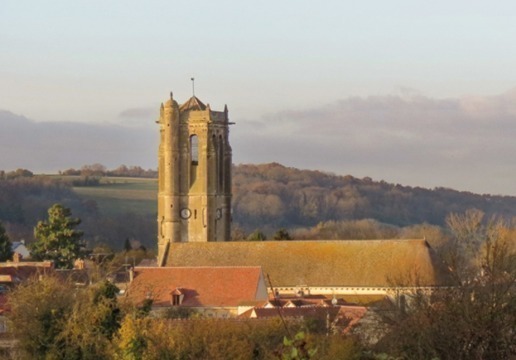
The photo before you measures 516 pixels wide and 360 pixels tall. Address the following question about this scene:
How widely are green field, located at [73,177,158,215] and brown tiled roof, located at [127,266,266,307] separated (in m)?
79.0

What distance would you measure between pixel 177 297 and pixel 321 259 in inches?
383

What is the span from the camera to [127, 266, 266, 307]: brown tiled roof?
2292 inches

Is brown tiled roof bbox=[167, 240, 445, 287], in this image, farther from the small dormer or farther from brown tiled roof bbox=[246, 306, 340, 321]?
brown tiled roof bbox=[246, 306, 340, 321]

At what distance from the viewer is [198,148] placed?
77.4 meters

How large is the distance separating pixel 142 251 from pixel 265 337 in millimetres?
60668

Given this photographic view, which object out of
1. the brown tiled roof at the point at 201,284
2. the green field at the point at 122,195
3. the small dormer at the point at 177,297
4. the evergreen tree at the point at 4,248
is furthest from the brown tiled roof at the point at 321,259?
the green field at the point at 122,195

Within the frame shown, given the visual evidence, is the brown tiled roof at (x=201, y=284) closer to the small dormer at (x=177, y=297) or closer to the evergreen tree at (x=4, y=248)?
the small dormer at (x=177, y=297)

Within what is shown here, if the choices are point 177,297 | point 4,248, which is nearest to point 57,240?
point 4,248

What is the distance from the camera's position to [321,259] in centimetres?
6588

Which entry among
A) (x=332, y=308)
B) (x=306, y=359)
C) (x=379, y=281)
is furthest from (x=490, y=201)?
(x=306, y=359)

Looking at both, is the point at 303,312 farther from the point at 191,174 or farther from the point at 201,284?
the point at 191,174

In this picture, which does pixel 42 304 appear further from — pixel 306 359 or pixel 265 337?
pixel 306 359

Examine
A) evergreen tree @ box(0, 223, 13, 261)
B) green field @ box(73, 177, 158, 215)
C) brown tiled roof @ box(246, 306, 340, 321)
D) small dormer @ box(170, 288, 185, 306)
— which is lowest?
small dormer @ box(170, 288, 185, 306)

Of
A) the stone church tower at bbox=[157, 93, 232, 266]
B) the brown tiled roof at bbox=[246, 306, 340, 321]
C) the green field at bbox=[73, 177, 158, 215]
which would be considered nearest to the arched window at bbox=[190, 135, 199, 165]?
the stone church tower at bbox=[157, 93, 232, 266]
